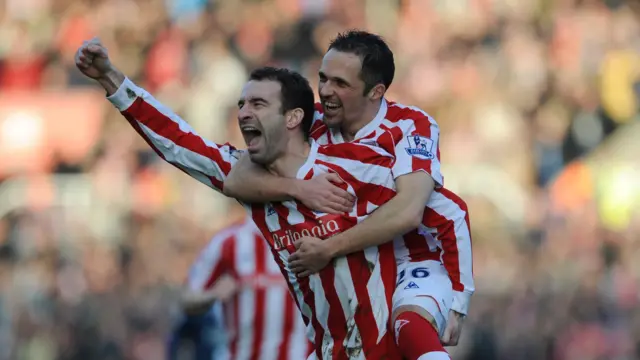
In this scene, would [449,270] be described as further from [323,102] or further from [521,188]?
[521,188]

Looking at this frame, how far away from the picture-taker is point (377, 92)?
638 centimetres

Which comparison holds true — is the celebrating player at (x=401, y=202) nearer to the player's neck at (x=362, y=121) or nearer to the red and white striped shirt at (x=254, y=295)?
the player's neck at (x=362, y=121)

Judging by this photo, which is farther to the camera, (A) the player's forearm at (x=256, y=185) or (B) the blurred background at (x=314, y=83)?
(B) the blurred background at (x=314, y=83)

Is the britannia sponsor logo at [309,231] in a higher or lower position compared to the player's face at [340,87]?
lower

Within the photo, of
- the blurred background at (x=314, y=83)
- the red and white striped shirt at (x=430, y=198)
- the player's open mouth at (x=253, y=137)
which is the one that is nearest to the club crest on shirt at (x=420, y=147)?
the red and white striped shirt at (x=430, y=198)

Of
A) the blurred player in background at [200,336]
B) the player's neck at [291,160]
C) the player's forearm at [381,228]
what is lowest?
the blurred player in background at [200,336]

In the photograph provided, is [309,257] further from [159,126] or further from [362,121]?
[159,126]

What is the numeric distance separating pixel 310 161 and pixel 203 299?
8.45 ft

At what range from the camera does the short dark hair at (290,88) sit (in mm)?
6312

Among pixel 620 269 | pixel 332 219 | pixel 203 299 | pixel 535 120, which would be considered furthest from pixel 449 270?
pixel 535 120

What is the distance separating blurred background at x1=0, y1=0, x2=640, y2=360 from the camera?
562 inches

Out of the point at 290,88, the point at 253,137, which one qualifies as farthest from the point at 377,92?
the point at 253,137

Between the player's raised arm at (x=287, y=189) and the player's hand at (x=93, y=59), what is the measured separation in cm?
76

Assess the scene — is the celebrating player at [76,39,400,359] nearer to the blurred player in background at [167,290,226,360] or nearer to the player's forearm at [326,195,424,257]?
the player's forearm at [326,195,424,257]
